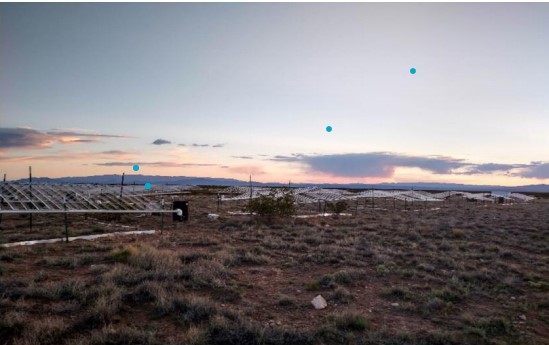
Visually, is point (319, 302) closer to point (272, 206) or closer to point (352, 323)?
point (352, 323)

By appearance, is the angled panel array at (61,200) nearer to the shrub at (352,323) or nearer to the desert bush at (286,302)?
the desert bush at (286,302)

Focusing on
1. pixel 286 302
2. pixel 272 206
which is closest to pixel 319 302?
pixel 286 302

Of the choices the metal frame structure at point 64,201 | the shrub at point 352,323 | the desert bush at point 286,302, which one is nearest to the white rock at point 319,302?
the desert bush at point 286,302

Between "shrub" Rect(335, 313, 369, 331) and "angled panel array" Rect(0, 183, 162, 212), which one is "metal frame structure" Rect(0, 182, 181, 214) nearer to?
"angled panel array" Rect(0, 183, 162, 212)

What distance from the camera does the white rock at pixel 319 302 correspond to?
8337mm

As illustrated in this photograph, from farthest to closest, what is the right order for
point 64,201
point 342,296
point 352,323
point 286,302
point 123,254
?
point 64,201
point 123,254
point 342,296
point 286,302
point 352,323

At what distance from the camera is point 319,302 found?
8.45 metres

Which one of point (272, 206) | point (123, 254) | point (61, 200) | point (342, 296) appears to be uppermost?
point (61, 200)

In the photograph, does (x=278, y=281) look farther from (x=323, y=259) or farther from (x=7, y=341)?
(x=7, y=341)

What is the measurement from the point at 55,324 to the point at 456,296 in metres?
8.98

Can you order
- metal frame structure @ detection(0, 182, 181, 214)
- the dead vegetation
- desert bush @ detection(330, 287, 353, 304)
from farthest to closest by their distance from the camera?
1. metal frame structure @ detection(0, 182, 181, 214)
2. desert bush @ detection(330, 287, 353, 304)
3. the dead vegetation

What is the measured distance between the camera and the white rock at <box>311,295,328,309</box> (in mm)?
8337

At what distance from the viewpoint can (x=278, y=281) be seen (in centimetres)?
1046

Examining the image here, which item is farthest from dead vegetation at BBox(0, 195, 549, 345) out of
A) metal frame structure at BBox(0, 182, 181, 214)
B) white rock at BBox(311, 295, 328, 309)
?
metal frame structure at BBox(0, 182, 181, 214)
